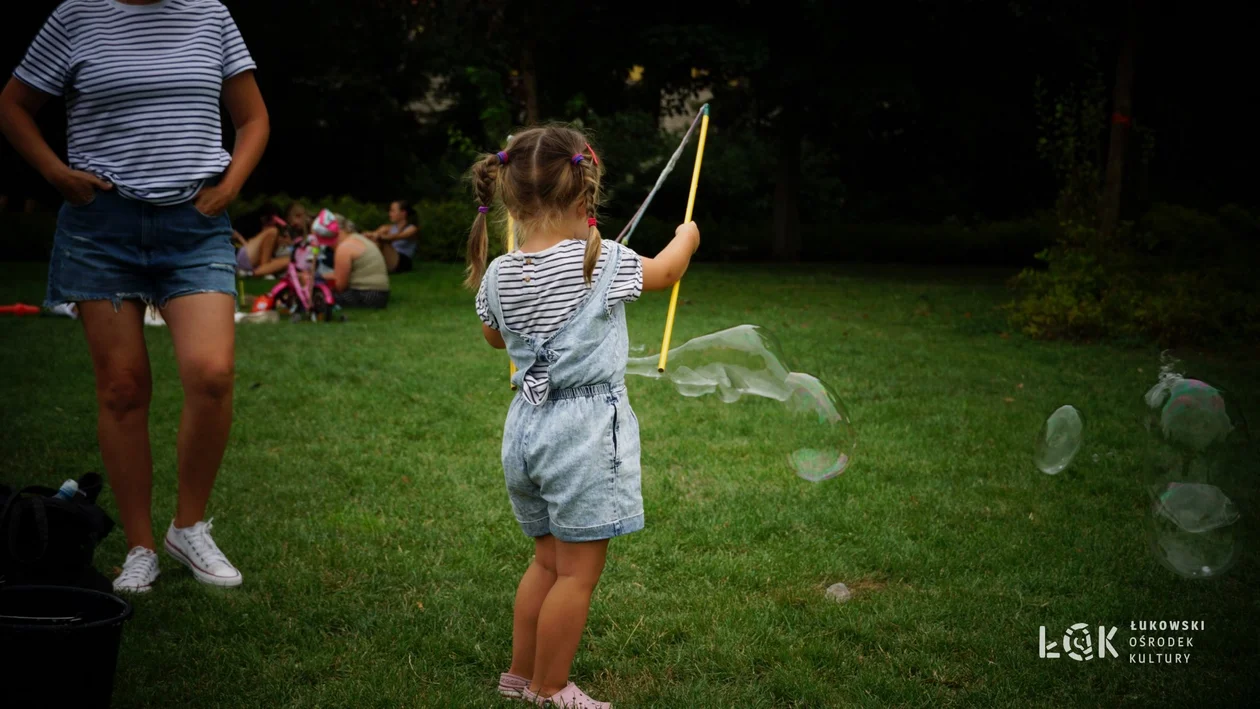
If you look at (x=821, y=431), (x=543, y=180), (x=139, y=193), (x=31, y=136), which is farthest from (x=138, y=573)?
(x=821, y=431)

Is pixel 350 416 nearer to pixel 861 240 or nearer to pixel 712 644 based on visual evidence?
pixel 712 644

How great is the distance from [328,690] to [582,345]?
1.23 metres

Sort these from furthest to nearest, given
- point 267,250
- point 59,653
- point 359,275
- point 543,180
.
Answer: point 267,250 → point 359,275 → point 543,180 → point 59,653

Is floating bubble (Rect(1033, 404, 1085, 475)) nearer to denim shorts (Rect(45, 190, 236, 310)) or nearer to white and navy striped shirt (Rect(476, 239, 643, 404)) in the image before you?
white and navy striped shirt (Rect(476, 239, 643, 404))

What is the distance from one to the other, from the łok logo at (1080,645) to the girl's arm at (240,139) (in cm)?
295

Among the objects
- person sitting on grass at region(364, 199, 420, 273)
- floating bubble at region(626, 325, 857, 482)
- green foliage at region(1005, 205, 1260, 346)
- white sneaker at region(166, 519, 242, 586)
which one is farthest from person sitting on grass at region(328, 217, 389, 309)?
white sneaker at region(166, 519, 242, 586)

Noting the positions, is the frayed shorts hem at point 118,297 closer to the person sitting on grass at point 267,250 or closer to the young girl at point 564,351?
the young girl at point 564,351

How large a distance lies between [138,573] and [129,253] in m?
1.08

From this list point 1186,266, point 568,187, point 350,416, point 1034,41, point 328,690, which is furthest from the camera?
point 1034,41

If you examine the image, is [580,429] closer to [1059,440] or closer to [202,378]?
[202,378]

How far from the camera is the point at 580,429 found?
2.70 meters

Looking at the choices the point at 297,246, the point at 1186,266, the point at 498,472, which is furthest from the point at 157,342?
the point at 1186,266

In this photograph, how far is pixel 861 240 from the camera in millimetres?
24234

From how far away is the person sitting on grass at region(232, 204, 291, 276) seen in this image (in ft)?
43.3
